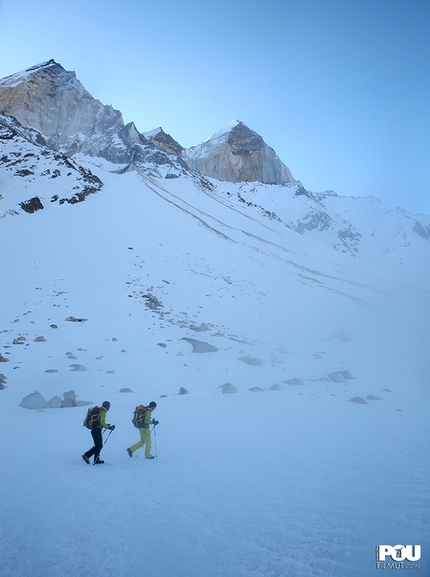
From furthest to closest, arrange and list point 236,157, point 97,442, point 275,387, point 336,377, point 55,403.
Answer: point 236,157
point 336,377
point 275,387
point 55,403
point 97,442

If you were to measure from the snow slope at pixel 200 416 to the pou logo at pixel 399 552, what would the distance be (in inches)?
3.0

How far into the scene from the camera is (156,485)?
471 cm

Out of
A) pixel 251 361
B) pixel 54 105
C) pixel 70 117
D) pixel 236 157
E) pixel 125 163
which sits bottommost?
pixel 251 361

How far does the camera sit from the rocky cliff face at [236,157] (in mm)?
112812

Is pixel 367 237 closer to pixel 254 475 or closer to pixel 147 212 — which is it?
pixel 147 212

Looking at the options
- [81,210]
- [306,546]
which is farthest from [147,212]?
[306,546]

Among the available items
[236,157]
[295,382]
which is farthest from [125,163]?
[295,382]

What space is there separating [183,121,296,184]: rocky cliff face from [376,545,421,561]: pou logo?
116m

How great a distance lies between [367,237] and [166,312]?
99750 mm

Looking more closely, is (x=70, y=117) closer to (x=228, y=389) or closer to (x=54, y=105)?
(x=54, y=105)

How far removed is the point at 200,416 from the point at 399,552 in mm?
5472

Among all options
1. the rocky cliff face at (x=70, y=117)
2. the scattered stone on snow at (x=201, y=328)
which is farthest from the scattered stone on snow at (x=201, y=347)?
the rocky cliff face at (x=70, y=117)

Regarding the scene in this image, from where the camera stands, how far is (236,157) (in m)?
115

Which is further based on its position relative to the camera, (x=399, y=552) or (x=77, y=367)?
(x=77, y=367)
